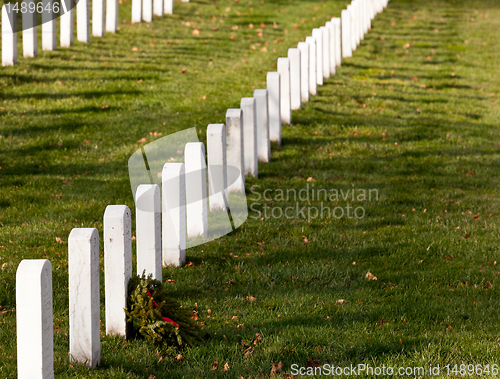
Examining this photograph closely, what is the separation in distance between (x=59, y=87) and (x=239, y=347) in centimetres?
689

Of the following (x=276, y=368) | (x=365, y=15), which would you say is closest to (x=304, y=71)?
(x=276, y=368)

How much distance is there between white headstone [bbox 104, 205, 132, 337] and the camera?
3.40 meters

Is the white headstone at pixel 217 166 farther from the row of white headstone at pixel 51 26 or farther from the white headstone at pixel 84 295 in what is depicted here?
the row of white headstone at pixel 51 26

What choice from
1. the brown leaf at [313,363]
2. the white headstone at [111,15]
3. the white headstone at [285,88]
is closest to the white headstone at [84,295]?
the brown leaf at [313,363]

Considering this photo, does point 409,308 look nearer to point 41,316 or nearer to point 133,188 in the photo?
point 41,316

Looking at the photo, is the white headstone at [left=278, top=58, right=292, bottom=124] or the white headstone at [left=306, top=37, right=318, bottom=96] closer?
the white headstone at [left=278, top=58, right=292, bottom=124]

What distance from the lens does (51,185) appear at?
6.52m

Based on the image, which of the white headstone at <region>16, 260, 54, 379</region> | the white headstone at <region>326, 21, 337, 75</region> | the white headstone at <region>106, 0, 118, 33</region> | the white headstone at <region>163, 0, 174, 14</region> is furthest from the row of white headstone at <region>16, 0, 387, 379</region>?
the white headstone at <region>163, 0, 174, 14</region>

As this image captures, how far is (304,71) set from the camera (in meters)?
9.78

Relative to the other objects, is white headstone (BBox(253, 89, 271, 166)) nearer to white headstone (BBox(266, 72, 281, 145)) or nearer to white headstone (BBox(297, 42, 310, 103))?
white headstone (BBox(266, 72, 281, 145))

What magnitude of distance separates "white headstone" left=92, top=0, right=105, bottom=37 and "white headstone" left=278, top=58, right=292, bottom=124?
5428mm

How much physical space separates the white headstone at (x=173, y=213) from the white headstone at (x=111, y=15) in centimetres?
923

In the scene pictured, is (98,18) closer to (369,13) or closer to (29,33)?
(29,33)

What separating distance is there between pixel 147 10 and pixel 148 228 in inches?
458
